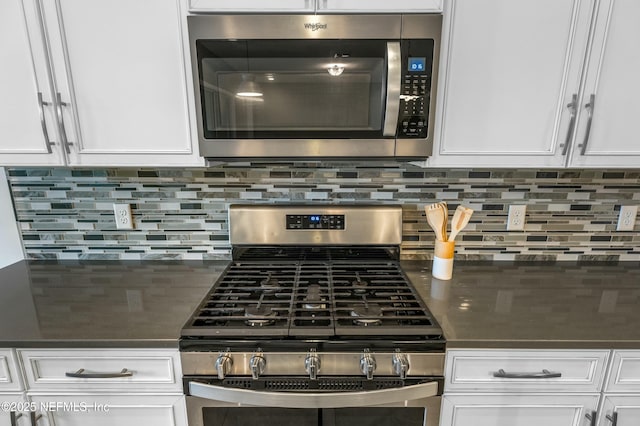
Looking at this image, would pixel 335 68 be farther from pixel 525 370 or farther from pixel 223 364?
pixel 525 370

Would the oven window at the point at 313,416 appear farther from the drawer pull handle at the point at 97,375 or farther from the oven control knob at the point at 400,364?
the drawer pull handle at the point at 97,375

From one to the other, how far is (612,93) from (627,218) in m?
0.69

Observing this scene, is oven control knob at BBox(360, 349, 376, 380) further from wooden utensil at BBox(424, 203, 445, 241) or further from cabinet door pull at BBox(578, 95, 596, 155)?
cabinet door pull at BBox(578, 95, 596, 155)

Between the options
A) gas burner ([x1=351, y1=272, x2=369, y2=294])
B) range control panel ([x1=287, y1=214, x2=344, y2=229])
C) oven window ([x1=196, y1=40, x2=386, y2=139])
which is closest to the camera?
oven window ([x1=196, y1=40, x2=386, y2=139])

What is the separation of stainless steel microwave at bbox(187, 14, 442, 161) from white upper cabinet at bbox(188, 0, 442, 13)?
3cm

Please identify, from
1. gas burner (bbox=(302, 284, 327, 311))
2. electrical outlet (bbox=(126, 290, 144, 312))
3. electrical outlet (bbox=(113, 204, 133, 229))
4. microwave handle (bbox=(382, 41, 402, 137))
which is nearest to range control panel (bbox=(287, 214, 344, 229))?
gas burner (bbox=(302, 284, 327, 311))

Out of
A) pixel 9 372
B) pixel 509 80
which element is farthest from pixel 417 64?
pixel 9 372

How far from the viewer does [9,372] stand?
1.03m

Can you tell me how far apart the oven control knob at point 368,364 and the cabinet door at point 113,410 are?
1.85 ft

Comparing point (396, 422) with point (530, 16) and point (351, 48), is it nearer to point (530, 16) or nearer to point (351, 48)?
point (351, 48)

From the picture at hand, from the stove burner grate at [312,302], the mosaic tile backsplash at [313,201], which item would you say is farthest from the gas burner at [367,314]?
the mosaic tile backsplash at [313,201]

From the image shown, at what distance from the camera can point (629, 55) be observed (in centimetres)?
111

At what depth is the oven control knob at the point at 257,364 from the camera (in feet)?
3.20

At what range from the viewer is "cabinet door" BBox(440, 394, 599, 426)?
3.45 ft
